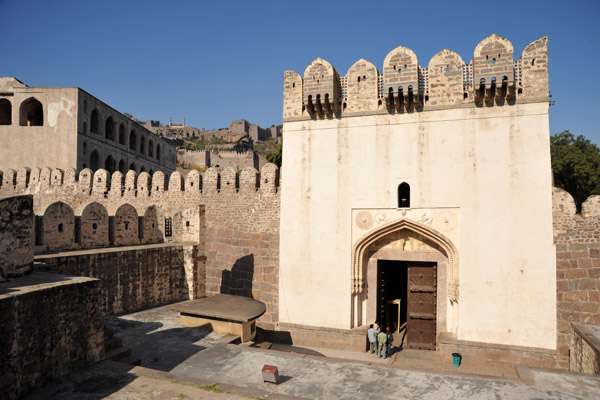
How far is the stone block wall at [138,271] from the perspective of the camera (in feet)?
28.6

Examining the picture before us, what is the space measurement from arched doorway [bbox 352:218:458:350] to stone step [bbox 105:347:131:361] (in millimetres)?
5568

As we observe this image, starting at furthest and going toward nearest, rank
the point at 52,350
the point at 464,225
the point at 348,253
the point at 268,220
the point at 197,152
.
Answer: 1. the point at 197,152
2. the point at 268,220
3. the point at 348,253
4. the point at 464,225
5. the point at 52,350

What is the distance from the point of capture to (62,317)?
558 centimetres

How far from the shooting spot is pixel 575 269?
8594mm

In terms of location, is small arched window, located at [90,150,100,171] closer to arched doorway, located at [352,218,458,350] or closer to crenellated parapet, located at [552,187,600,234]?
arched doorway, located at [352,218,458,350]

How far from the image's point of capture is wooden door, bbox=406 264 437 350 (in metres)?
10.1

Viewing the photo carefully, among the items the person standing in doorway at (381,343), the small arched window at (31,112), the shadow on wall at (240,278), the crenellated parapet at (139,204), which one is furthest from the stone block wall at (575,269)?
the small arched window at (31,112)

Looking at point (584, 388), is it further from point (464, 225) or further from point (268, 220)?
point (268, 220)

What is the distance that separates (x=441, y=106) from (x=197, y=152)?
134 feet

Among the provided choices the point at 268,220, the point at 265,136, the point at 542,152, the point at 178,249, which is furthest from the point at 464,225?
the point at 265,136

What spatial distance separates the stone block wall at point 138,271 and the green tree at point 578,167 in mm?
19905

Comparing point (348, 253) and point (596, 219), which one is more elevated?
point (596, 219)

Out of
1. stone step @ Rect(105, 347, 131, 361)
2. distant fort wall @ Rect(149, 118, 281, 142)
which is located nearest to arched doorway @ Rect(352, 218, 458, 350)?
stone step @ Rect(105, 347, 131, 361)

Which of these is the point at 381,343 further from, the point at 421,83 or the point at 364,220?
the point at 421,83
